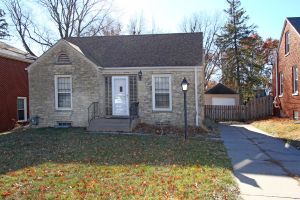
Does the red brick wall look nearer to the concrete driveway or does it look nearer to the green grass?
the green grass

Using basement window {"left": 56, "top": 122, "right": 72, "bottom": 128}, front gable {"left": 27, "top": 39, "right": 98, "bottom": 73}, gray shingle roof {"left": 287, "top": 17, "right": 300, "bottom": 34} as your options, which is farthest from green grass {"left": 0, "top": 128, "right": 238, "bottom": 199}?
gray shingle roof {"left": 287, "top": 17, "right": 300, "bottom": 34}

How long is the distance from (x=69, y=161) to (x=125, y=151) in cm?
217

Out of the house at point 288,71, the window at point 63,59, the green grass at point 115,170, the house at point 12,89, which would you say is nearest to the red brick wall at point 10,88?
the house at point 12,89

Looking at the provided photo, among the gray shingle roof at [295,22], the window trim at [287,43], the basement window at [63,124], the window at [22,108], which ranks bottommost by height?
the basement window at [63,124]

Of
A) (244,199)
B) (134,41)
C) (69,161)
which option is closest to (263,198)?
(244,199)

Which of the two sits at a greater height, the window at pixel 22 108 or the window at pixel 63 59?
the window at pixel 63 59

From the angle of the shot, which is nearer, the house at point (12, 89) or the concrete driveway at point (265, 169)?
the concrete driveway at point (265, 169)

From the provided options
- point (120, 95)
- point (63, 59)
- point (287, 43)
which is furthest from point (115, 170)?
point (287, 43)

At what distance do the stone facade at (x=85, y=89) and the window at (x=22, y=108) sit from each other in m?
4.92

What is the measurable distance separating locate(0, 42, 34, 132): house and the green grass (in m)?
8.66

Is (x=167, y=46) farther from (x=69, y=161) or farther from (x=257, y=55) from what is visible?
(x=257, y=55)

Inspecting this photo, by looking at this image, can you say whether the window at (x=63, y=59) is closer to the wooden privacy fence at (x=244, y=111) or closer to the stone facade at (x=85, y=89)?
the stone facade at (x=85, y=89)

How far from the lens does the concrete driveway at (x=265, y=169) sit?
21.0ft

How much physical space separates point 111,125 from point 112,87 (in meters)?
2.78
